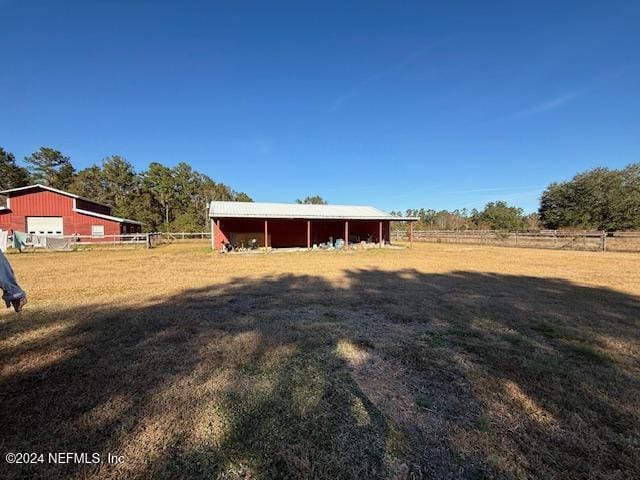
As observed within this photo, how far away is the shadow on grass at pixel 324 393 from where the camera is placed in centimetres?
210

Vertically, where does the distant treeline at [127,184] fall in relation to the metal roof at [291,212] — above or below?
above

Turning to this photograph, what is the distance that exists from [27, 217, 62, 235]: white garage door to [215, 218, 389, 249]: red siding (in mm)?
15315

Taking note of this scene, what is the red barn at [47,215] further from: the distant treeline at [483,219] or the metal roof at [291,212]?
the distant treeline at [483,219]

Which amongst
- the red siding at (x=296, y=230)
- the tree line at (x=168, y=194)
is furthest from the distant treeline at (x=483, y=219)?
the red siding at (x=296, y=230)

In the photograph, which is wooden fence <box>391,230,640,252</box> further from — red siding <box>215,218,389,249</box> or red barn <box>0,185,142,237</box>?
red barn <box>0,185,142,237</box>

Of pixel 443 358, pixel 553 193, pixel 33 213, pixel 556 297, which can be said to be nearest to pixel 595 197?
pixel 553 193

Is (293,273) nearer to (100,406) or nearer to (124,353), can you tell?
(124,353)

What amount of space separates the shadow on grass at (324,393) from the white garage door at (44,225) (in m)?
26.3

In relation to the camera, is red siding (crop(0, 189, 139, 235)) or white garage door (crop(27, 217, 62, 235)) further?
white garage door (crop(27, 217, 62, 235))

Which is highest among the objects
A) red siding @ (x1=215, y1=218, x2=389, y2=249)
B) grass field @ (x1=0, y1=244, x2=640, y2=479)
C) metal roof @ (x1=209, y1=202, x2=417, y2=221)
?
metal roof @ (x1=209, y1=202, x2=417, y2=221)

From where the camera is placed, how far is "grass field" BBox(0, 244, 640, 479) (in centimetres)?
210

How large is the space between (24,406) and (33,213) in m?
30.3

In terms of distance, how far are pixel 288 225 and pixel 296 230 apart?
75cm

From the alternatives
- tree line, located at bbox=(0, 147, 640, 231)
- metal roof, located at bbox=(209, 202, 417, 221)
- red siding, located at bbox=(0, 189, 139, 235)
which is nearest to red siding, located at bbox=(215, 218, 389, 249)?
metal roof, located at bbox=(209, 202, 417, 221)
